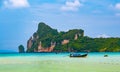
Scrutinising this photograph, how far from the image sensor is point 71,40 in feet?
257

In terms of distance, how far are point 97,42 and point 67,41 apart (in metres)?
7.29

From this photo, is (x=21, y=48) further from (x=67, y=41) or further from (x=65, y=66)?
(x=65, y=66)

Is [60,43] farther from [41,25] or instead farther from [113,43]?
[113,43]

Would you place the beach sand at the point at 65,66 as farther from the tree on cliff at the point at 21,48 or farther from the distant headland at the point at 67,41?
the tree on cliff at the point at 21,48

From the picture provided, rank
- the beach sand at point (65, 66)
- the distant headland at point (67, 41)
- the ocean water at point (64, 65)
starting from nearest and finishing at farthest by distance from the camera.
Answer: the beach sand at point (65, 66), the ocean water at point (64, 65), the distant headland at point (67, 41)

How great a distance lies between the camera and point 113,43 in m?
75.6

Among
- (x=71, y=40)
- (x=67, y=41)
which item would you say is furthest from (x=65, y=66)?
(x=67, y=41)

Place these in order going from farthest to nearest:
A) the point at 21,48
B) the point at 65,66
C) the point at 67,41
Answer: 1. the point at 21,48
2. the point at 67,41
3. the point at 65,66

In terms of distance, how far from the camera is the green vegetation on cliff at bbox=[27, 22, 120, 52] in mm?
76250

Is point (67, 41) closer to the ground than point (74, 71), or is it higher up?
higher up

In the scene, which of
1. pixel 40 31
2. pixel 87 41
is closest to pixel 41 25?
pixel 40 31

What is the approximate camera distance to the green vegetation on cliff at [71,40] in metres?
76.2

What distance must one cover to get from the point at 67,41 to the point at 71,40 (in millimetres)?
1139

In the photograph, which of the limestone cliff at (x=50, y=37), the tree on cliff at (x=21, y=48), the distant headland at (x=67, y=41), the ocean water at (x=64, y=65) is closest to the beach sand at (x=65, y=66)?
the ocean water at (x=64, y=65)
